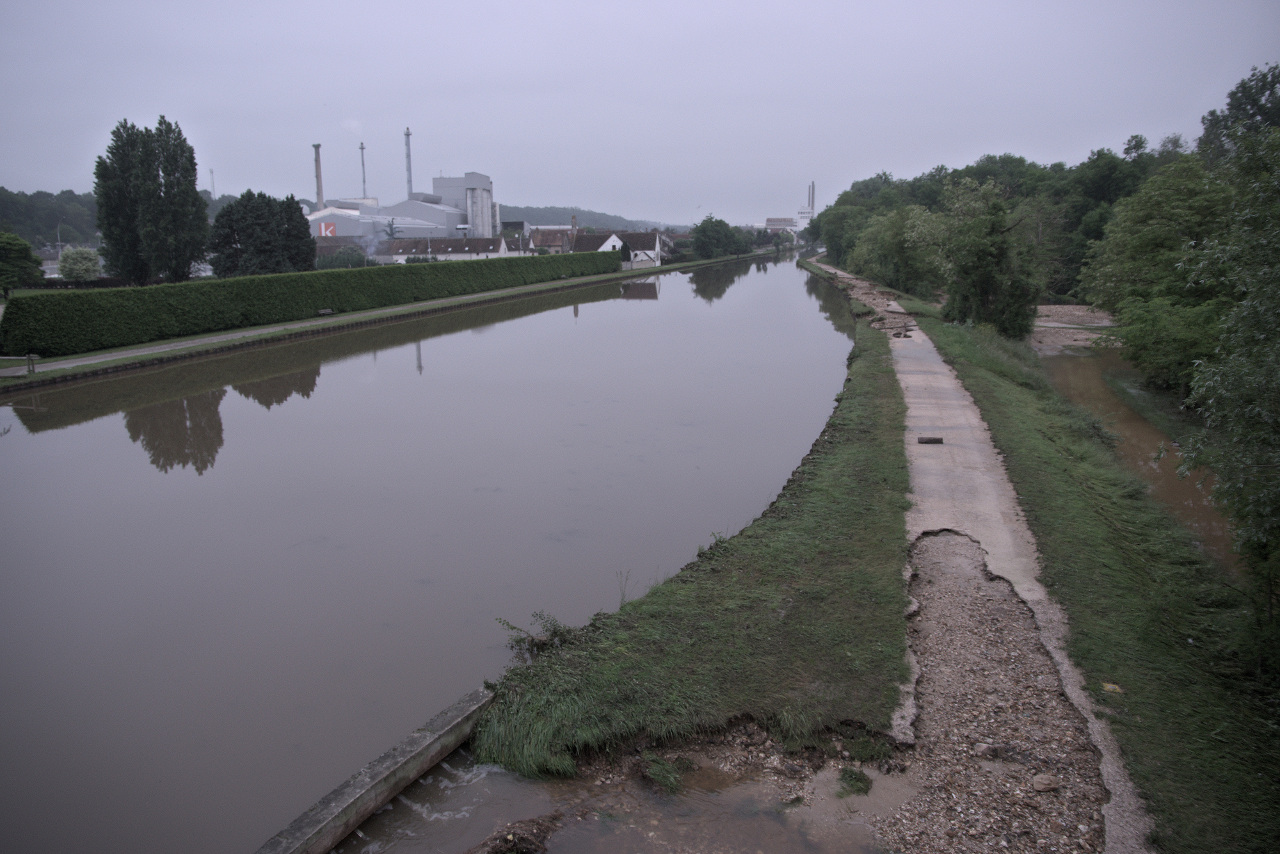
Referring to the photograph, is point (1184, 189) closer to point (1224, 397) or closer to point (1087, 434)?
point (1087, 434)

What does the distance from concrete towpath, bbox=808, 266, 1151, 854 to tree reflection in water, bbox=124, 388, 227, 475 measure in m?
9.25

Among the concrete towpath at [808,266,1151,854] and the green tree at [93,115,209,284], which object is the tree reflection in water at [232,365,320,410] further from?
the green tree at [93,115,209,284]

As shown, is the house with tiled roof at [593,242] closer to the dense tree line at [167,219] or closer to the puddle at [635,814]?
the dense tree line at [167,219]

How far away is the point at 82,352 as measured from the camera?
18.2 meters

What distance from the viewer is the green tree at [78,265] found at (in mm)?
38719

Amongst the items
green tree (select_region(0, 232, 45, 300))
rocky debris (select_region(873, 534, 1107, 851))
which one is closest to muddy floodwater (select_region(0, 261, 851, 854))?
rocky debris (select_region(873, 534, 1107, 851))

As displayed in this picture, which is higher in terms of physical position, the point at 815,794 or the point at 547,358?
the point at 547,358

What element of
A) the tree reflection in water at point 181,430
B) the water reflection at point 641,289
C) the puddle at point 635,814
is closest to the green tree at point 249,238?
the water reflection at point 641,289

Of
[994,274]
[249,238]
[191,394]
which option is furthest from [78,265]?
[994,274]

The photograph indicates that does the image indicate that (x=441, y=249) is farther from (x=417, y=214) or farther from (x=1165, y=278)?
(x=1165, y=278)

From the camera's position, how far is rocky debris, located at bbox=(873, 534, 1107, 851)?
368 cm

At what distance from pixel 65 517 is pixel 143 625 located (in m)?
3.32

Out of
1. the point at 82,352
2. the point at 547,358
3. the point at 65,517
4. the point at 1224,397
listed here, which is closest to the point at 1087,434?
the point at 1224,397

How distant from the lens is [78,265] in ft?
128
